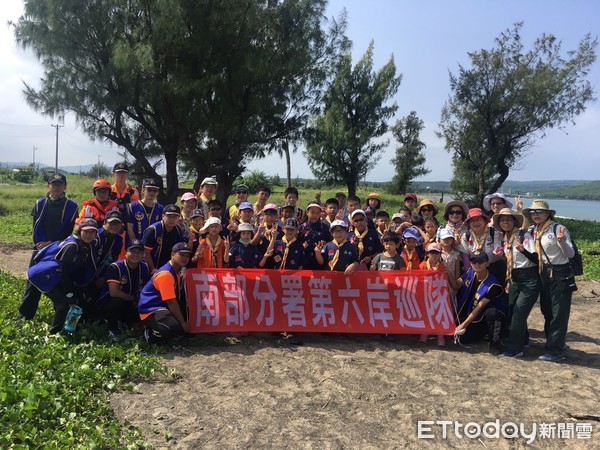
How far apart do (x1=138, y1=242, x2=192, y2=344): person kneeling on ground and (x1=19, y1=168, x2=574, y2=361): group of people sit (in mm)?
12

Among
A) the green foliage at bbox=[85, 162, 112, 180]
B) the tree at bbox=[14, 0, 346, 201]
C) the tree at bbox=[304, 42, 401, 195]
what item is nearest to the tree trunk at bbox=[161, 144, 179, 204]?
the tree at bbox=[14, 0, 346, 201]

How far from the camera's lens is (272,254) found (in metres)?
6.41

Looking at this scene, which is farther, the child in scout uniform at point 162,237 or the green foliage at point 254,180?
the green foliage at point 254,180

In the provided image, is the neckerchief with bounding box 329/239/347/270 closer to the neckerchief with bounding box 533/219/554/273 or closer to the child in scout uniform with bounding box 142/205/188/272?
the child in scout uniform with bounding box 142/205/188/272

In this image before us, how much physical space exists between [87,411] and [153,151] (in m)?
15.2

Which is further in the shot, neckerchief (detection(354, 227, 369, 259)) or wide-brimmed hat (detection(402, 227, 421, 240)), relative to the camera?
neckerchief (detection(354, 227, 369, 259))

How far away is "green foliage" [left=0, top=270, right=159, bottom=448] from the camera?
135 inches

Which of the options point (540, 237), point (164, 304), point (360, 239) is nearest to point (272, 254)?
point (360, 239)

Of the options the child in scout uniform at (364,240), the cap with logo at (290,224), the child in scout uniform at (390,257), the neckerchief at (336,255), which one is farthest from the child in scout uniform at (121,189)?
the child in scout uniform at (390,257)

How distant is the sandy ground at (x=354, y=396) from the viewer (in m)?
3.76

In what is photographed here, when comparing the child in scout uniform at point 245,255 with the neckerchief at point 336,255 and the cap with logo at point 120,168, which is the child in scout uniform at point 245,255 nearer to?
the neckerchief at point 336,255

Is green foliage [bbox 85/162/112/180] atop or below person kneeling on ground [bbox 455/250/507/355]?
atop

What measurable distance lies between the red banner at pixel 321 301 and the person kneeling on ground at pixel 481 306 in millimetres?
207

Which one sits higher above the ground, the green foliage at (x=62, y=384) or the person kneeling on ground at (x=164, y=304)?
the person kneeling on ground at (x=164, y=304)
